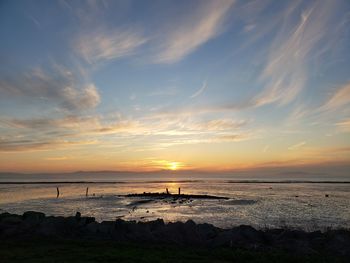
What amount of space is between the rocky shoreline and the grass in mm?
2603

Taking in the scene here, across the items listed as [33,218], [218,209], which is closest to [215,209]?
[218,209]

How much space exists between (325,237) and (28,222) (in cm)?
1894

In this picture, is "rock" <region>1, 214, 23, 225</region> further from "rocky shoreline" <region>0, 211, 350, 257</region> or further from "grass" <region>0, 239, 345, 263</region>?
"grass" <region>0, 239, 345, 263</region>

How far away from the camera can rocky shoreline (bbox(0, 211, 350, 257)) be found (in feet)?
60.1

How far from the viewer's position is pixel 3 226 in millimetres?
22000

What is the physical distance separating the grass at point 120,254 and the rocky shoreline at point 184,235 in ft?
8.54

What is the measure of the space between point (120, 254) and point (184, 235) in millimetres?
6374

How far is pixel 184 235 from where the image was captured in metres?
19.9

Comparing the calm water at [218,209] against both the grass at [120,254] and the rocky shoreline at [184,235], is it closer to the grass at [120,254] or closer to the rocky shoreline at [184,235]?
the rocky shoreline at [184,235]

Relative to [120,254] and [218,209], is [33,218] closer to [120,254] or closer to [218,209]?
[120,254]

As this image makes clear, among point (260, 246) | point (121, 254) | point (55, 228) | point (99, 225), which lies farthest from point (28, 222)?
point (260, 246)

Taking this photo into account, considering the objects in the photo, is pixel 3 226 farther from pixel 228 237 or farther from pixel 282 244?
pixel 282 244

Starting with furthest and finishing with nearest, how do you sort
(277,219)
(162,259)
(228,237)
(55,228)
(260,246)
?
(277,219), (55,228), (228,237), (260,246), (162,259)

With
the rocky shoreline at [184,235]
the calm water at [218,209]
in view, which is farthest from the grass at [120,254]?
the calm water at [218,209]
